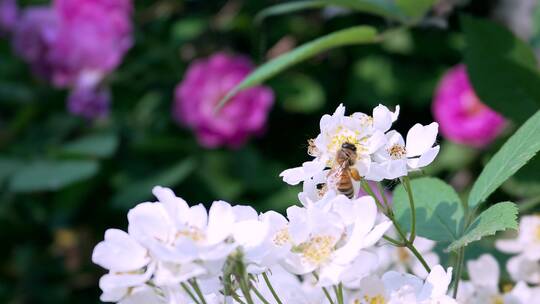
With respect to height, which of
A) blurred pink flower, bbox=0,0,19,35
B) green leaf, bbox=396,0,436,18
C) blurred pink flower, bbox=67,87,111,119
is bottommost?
green leaf, bbox=396,0,436,18

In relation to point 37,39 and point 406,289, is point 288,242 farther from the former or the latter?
point 37,39

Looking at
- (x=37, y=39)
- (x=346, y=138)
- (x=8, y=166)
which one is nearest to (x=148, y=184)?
(x=8, y=166)

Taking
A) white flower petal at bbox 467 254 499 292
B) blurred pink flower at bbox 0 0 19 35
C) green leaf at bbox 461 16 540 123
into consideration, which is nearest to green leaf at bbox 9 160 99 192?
blurred pink flower at bbox 0 0 19 35

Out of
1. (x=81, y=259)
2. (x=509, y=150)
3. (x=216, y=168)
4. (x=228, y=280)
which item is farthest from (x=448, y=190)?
(x=81, y=259)

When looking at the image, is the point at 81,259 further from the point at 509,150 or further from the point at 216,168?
the point at 509,150

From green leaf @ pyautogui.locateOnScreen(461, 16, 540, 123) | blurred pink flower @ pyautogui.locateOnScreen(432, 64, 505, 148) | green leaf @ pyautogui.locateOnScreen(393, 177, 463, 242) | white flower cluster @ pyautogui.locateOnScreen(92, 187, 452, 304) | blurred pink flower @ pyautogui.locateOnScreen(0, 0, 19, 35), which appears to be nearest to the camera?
white flower cluster @ pyautogui.locateOnScreen(92, 187, 452, 304)

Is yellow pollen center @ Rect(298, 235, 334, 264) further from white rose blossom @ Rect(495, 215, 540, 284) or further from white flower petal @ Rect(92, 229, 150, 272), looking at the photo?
white rose blossom @ Rect(495, 215, 540, 284)

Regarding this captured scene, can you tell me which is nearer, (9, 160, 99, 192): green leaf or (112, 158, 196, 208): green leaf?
(9, 160, 99, 192): green leaf
